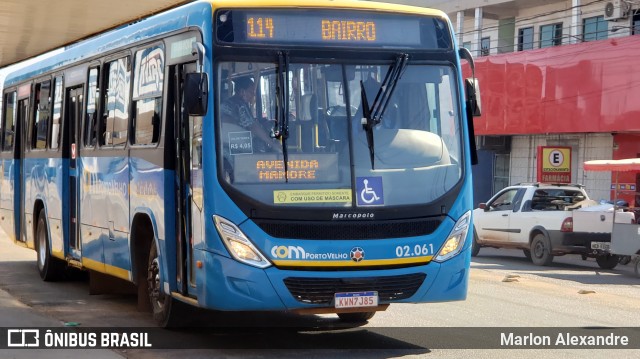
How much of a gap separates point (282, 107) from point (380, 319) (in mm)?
3604

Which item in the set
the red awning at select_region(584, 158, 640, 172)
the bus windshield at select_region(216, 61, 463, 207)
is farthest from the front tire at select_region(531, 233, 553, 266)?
the bus windshield at select_region(216, 61, 463, 207)

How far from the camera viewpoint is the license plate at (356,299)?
9758 millimetres

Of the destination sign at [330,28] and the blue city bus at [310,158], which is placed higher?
the destination sign at [330,28]

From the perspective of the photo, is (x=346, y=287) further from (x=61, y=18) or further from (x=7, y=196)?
(x=61, y=18)

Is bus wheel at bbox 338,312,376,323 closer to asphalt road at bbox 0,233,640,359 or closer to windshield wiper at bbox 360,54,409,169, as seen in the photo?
asphalt road at bbox 0,233,640,359

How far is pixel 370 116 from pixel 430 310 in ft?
14.0

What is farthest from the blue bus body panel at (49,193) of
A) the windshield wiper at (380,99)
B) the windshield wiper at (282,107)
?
the windshield wiper at (380,99)

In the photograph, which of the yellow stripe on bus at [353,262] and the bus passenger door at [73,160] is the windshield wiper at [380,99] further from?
the bus passenger door at [73,160]

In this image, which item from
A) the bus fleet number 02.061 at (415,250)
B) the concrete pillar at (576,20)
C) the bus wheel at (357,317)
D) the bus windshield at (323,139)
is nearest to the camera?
the bus windshield at (323,139)

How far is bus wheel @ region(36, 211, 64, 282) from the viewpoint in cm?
1673

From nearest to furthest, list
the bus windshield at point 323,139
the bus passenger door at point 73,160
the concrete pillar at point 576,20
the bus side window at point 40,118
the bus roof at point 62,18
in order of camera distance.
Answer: the bus windshield at point 323,139, the bus passenger door at point 73,160, the bus side window at point 40,118, the bus roof at point 62,18, the concrete pillar at point 576,20

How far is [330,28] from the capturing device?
10.3m

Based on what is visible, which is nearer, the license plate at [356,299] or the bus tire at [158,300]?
the license plate at [356,299]

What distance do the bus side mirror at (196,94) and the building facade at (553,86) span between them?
20.9 metres
